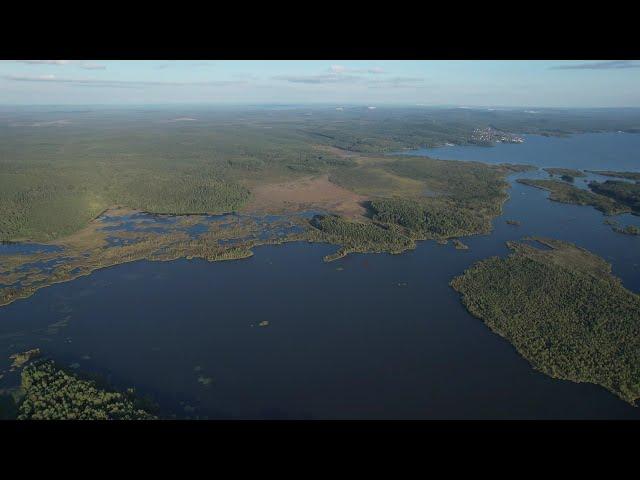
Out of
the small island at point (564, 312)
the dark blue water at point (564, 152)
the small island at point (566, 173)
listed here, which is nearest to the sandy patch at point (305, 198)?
the small island at point (564, 312)

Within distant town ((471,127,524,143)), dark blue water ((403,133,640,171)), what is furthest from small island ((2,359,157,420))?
distant town ((471,127,524,143))

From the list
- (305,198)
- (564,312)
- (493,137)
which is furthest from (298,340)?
(493,137)

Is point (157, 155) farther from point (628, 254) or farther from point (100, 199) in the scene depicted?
point (628, 254)

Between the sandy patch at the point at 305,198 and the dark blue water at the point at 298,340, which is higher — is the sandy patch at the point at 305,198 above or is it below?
above

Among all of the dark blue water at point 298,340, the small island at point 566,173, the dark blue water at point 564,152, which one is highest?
the dark blue water at point 564,152

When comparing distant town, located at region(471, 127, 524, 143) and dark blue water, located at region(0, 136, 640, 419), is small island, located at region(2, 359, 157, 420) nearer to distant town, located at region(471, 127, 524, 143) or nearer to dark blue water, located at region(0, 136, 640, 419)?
dark blue water, located at region(0, 136, 640, 419)

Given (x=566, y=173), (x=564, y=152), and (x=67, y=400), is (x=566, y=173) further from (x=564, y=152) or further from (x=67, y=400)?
(x=67, y=400)

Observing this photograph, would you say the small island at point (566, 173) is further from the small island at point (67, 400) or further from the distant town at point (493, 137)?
the small island at point (67, 400)
